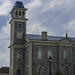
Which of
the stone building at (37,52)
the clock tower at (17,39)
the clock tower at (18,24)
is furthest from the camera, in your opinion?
the clock tower at (18,24)

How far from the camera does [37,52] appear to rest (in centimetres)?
5959

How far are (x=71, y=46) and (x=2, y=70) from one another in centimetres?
4392

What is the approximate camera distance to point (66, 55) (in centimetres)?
6125

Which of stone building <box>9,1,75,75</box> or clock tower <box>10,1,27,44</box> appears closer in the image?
stone building <box>9,1,75,75</box>

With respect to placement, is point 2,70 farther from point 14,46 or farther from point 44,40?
point 44,40

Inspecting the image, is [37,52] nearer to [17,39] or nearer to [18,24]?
[17,39]

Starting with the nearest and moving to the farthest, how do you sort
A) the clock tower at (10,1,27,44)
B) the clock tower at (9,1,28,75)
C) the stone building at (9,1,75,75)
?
the stone building at (9,1,75,75) → the clock tower at (9,1,28,75) → the clock tower at (10,1,27,44)

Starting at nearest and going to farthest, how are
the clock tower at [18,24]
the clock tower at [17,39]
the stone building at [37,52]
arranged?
1. the stone building at [37,52]
2. the clock tower at [17,39]
3. the clock tower at [18,24]

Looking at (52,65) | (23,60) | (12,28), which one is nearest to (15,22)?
(12,28)

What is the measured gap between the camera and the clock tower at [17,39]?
2534 inches

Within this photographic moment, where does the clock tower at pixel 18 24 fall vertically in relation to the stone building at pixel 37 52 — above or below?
above

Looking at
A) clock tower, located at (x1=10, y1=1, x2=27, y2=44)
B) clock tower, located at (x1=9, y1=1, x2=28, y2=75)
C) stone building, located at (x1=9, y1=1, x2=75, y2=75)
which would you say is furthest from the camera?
clock tower, located at (x1=10, y1=1, x2=27, y2=44)

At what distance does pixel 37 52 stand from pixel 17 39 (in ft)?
A: 28.0

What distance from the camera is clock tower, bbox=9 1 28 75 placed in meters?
64.4
